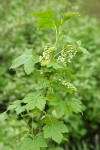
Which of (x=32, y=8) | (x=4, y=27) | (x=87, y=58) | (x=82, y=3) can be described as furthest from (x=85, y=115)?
(x=82, y=3)

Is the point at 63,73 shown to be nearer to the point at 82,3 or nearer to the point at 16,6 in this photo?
the point at 16,6

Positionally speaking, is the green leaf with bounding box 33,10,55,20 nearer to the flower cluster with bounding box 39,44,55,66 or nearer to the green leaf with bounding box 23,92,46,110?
the flower cluster with bounding box 39,44,55,66

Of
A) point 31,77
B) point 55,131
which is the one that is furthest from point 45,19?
point 31,77

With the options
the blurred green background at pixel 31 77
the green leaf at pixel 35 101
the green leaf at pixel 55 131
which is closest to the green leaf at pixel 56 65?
the green leaf at pixel 35 101

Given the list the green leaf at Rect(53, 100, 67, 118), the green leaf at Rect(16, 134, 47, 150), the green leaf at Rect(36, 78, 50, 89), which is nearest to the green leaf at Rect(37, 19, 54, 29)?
the green leaf at Rect(36, 78, 50, 89)

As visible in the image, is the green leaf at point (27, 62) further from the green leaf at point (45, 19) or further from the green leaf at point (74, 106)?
the green leaf at point (74, 106)

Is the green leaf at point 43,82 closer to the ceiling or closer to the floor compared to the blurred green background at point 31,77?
closer to the ceiling

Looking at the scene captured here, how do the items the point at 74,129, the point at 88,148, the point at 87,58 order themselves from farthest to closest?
the point at 87,58 → the point at 88,148 → the point at 74,129
